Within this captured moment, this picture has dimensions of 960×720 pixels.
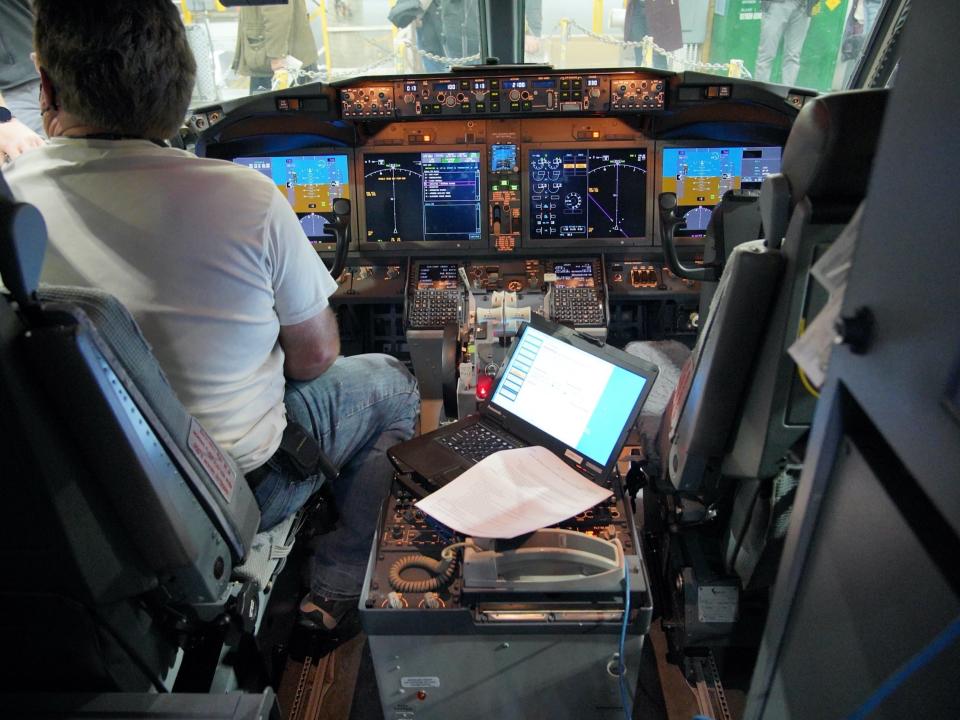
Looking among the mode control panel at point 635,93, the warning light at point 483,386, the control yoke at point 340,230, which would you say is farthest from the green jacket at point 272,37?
the warning light at point 483,386

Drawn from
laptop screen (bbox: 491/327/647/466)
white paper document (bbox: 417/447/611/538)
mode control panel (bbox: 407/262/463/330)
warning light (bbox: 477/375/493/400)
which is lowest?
mode control panel (bbox: 407/262/463/330)

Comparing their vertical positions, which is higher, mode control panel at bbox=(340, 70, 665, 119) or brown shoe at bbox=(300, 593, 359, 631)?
mode control panel at bbox=(340, 70, 665, 119)

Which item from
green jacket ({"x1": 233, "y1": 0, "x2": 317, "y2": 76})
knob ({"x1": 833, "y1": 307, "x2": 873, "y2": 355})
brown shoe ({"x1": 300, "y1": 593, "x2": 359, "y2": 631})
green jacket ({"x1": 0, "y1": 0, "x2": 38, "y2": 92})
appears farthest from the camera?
green jacket ({"x1": 233, "y1": 0, "x2": 317, "y2": 76})

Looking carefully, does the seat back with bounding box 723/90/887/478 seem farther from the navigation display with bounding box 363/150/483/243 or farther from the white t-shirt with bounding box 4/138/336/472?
the navigation display with bounding box 363/150/483/243

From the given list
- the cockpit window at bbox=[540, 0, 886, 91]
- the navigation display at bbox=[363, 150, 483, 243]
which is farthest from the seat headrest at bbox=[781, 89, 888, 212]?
the cockpit window at bbox=[540, 0, 886, 91]

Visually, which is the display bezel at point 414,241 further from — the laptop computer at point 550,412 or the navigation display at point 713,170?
the laptop computer at point 550,412

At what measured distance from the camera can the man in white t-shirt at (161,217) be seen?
117 centimetres

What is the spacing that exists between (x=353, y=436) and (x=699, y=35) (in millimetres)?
2640

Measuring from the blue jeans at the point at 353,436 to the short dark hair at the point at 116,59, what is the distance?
2.16 ft

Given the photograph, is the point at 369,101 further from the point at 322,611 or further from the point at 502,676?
the point at 502,676

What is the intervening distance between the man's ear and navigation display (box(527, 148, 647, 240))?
6.05 ft

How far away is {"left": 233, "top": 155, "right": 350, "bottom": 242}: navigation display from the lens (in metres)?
2.84

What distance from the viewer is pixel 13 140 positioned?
217 centimetres

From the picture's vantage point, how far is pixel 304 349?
1.52m
